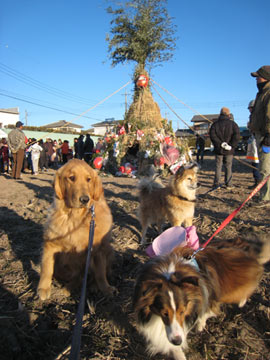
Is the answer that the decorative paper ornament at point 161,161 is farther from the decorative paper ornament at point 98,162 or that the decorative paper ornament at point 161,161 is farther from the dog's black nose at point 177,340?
the dog's black nose at point 177,340

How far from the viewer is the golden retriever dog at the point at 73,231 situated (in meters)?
2.55

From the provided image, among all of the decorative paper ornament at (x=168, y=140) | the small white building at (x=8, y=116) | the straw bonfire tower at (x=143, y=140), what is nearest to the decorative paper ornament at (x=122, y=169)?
the straw bonfire tower at (x=143, y=140)

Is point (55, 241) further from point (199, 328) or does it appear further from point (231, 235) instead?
point (231, 235)

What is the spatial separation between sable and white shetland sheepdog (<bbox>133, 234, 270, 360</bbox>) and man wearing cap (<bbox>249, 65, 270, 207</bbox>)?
11.5 feet

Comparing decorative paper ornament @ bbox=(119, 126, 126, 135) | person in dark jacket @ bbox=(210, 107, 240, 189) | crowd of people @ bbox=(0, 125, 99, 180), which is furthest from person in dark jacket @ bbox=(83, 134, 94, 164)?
person in dark jacket @ bbox=(210, 107, 240, 189)

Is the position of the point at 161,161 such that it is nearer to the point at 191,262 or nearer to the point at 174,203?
the point at 174,203

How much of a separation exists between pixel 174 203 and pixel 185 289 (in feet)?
9.53

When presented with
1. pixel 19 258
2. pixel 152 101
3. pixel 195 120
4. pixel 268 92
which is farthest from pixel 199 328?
pixel 195 120

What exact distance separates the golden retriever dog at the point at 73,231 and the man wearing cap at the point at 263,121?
421 cm

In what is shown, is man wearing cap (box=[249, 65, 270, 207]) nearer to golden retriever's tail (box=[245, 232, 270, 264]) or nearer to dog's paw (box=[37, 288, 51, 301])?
golden retriever's tail (box=[245, 232, 270, 264])

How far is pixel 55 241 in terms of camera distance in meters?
2.56

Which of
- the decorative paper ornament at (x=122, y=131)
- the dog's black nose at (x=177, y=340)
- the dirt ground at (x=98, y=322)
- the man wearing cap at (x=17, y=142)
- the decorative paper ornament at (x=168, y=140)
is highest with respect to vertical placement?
the decorative paper ornament at (x=122, y=131)

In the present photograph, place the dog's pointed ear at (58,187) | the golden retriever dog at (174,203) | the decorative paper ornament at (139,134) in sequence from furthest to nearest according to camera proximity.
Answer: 1. the decorative paper ornament at (139,134)
2. the golden retriever dog at (174,203)
3. the dog's pointed ear at (58,187)

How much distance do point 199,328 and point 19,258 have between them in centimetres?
267
